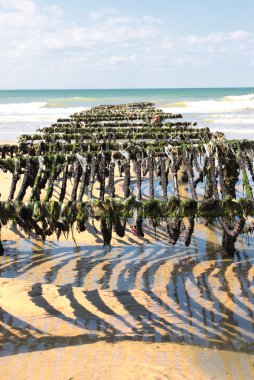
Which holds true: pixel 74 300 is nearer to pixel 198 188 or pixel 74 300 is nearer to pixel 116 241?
pixel 116 241

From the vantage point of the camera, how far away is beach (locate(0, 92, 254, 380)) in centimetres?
418

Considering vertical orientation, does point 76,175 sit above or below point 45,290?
above

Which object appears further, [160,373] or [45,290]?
[45,290]

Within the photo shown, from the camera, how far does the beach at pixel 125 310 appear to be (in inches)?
165

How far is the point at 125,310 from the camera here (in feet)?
17.3

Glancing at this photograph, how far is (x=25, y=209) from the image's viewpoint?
535 centimetres

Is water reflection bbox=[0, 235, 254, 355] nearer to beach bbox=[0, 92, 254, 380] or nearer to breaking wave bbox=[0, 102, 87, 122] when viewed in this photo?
beach bbox=[0, 92, 254, 380]

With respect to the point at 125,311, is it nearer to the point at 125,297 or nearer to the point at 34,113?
the point at 125,297

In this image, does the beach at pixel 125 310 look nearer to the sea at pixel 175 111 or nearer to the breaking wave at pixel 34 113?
the sea at pixel 175 111

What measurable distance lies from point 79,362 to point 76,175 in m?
3.10

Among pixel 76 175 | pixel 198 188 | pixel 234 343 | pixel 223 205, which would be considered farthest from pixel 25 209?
pixel 198 188

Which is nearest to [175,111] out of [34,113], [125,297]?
[34,113]

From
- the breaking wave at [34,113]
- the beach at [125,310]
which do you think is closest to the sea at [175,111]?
the breaking wave at [34,113]

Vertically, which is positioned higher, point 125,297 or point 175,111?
point 175,111
